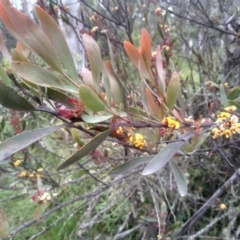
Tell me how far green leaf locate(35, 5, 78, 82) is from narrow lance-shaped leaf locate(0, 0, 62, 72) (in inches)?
0.5

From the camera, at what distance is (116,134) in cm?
74

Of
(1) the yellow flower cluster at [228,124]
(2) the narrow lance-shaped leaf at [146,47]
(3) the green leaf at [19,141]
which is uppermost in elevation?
(2) the narrow lance-shaped leaf at [146,47]

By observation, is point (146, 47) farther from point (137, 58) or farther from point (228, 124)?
point (228, 124)

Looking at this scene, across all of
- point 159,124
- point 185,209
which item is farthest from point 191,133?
point 185,209

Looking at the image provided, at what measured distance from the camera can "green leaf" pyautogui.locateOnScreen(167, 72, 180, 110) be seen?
65cm

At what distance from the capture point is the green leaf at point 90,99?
54 centimetres

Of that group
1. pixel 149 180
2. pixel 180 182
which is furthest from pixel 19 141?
pixel 149 180

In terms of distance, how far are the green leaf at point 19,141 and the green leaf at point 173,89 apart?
213mm

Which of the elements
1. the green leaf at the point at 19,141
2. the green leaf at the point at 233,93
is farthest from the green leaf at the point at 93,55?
the green leaf at the point at 233,93

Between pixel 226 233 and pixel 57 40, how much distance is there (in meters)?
1.28

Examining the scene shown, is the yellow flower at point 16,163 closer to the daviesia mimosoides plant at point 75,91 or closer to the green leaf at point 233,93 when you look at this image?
the daviesia mimosoides plant at point 75,91

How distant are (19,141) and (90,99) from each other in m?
0.13

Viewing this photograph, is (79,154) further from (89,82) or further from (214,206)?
(214,206)

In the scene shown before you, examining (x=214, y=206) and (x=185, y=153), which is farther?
(x=214, y=206)
